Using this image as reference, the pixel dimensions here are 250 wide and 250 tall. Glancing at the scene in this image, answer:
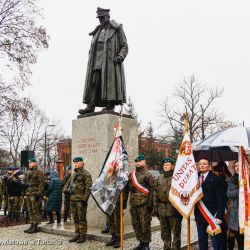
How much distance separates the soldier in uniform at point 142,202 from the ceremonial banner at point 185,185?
1151 mm

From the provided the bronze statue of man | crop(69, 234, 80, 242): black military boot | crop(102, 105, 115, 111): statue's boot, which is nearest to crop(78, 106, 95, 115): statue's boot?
the bronze statue of man

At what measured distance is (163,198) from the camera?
6.28 metres

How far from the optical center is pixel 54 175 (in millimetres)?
11234

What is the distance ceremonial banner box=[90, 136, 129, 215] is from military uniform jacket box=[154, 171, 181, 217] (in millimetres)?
815

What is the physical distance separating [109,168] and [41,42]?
35.0ft

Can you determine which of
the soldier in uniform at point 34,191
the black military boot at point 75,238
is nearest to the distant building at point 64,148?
the soldier in uniform at point 34,191

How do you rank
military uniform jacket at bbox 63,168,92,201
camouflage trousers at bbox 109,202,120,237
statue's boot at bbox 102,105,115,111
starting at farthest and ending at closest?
statue's boot at bbox 102,105,115,111, military uniform jacket at bbox 63,168,92,201, camouflage trousers at bbox 109,202,120,237

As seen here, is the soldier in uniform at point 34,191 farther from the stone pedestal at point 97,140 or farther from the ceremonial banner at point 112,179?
the ceremonial banner at point 112,179

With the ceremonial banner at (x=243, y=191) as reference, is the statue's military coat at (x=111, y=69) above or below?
above

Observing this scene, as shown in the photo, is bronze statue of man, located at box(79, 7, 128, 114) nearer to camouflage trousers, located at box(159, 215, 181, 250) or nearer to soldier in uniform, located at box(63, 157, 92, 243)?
soldier in uniform, located at box(63, 157, 92, 243)

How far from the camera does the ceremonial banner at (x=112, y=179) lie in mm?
6945

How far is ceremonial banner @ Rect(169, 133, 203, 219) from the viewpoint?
5762 millimetres

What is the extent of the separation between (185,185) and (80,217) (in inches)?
121

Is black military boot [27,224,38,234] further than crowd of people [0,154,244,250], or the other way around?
black military boot [27,224,38,234]
